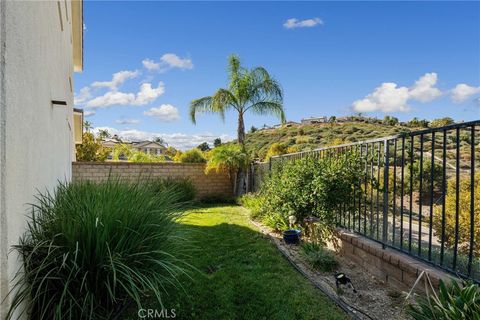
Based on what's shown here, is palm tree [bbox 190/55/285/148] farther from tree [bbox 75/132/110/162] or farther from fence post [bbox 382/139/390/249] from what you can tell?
fence post [bbox 382/139/390/249]

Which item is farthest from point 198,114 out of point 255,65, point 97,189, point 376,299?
point 376,299

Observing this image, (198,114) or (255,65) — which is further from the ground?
(255,65)

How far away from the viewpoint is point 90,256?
2482 mm

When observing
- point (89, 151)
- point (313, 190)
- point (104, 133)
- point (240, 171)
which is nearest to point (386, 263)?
point (313, 190)

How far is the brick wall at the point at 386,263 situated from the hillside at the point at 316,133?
1062 inches

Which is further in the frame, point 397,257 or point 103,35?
point 103,35

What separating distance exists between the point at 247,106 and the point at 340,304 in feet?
38.4

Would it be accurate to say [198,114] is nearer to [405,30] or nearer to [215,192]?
[215,192]

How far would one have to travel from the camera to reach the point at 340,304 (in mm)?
3291

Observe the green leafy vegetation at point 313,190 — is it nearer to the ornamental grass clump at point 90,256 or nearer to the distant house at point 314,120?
the ornamental grass clump at point 90,256

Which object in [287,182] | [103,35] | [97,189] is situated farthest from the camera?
[103,35]

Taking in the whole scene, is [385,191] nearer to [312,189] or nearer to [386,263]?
[386,263]

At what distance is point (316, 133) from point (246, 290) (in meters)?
37.1

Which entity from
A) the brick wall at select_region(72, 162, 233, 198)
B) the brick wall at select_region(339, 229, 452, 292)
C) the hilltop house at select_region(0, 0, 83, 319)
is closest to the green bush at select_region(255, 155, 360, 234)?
the brick wall at select_region(339, 229, 452, 292)
